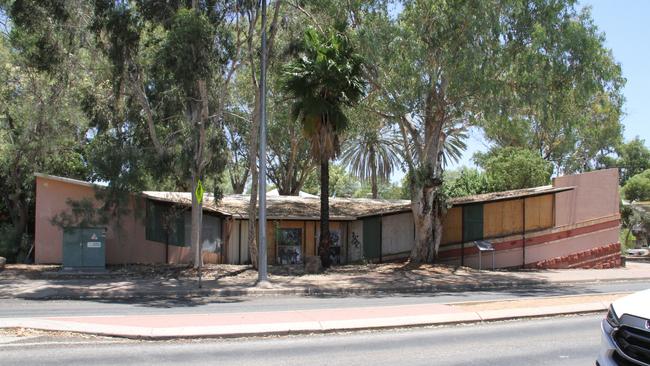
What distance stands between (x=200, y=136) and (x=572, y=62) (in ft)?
44.0

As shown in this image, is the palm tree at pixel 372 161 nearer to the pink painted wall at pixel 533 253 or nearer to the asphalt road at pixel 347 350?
the pink painted wall at pixel 533 253

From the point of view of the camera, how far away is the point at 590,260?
28141mm

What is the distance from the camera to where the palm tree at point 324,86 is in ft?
75.6

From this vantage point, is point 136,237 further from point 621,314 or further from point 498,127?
point 621,314

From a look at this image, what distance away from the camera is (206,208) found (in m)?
25.6

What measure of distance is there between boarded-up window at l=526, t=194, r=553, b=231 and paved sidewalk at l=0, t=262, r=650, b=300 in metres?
2.88

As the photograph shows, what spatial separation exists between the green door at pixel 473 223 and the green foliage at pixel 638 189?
99.6 feet

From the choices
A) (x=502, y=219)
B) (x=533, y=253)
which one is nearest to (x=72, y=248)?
(x=502, y=219)

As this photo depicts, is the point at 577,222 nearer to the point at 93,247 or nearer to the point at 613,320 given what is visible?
the point at 93,247

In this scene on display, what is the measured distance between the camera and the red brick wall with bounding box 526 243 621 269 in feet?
89.8

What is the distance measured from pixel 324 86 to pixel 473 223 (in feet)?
30.8

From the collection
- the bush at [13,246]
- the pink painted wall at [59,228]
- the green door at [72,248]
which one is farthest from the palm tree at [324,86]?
the bush at [13,246]

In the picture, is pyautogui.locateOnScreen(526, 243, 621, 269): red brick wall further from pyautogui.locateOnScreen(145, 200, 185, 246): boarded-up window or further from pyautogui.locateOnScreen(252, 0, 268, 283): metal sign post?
pyautogui.locateOnScreen(145, 200, 185, 246): boarded-up window

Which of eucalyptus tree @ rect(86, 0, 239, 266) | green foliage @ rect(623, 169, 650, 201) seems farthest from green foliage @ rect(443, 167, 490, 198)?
green foliage @ rect(623, 169, 650, 201)
